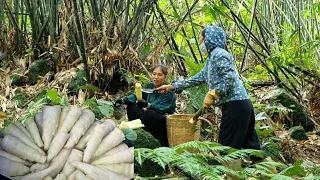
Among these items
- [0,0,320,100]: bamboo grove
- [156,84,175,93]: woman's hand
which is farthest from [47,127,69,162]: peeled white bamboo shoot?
[0,0,320,100]: bamboo grove

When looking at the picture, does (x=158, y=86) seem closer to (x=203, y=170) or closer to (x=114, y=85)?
(x=114, y=85)

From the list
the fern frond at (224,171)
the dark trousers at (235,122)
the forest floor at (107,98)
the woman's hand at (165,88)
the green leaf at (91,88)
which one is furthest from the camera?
the green leaf at (91,88)

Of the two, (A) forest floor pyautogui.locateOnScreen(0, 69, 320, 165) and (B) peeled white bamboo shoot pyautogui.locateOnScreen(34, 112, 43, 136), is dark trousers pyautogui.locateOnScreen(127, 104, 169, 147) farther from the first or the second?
(B) peeled white bamboo shoot pyautogui.locateOnScreen(34, 112, 43, 136)

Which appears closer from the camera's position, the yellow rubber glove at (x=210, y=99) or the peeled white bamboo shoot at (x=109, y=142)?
the peeled white bamboo shoot at (x=109, y=142)

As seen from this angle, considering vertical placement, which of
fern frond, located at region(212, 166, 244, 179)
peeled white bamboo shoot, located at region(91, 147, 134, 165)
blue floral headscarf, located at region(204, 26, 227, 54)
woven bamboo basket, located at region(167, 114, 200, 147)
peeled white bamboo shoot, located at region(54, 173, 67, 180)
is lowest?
woven bamboo basket, located at region(167, 114, 200, 147)

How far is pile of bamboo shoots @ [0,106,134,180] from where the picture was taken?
0.74m

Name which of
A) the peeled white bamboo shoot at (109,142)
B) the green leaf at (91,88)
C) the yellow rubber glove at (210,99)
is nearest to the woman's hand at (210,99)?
the yellow rubber glove at (210,99)

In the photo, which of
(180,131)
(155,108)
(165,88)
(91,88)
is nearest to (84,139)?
(180,131)

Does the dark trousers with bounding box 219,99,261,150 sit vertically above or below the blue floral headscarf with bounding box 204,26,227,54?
below

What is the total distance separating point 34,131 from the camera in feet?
2.52

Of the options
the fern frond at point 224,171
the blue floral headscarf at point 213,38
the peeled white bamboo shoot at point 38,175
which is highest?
the blue floral headscarf at point 213,38

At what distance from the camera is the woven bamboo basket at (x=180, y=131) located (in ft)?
11.3

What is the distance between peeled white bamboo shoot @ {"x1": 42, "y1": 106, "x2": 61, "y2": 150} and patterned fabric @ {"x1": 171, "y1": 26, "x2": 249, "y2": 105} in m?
2.46

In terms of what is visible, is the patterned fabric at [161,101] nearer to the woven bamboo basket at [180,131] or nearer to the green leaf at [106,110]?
the woven bamboo basket at [180,131]
